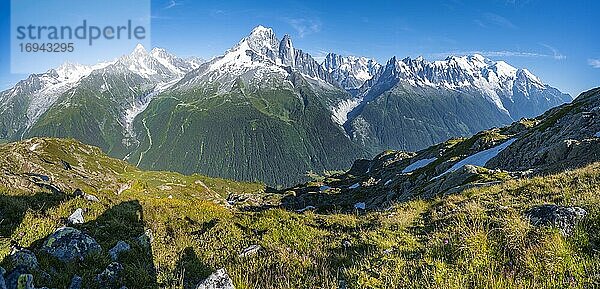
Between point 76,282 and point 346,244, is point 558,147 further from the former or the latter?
point 76,282

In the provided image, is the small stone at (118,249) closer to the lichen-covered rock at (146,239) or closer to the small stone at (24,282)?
the lichen-covered rock at (146,239)

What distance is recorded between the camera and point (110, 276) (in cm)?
995

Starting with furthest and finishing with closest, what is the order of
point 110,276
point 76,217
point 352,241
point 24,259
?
point 76,217 → point 352,241 → point 110,276 → point 24,259

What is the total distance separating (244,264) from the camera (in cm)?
1209

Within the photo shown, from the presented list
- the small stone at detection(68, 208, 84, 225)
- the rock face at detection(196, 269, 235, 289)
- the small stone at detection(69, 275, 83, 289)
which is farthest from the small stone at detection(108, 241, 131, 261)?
the rock face at detection(196, 269, 235, 289)

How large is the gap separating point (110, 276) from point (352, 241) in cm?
879

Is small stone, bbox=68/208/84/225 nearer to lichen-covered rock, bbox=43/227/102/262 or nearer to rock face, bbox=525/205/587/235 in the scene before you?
lichen-covered rock, bbox=43/227/102/262

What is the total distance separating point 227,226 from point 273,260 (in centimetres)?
444

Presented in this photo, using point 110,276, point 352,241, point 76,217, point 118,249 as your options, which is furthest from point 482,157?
point 110,276

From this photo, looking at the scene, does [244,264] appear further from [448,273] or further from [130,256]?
[448,273]

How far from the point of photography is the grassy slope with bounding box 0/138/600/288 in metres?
→ 9.62

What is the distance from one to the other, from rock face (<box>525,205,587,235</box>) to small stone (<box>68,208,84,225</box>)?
17791mm

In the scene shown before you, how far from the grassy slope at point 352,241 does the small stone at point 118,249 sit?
1.35 ft

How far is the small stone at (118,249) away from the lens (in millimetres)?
11720
